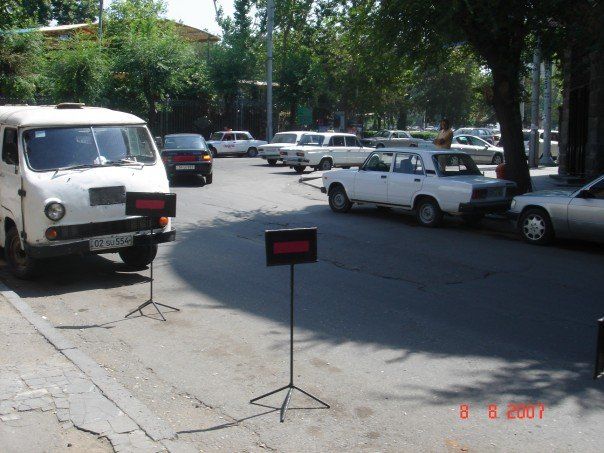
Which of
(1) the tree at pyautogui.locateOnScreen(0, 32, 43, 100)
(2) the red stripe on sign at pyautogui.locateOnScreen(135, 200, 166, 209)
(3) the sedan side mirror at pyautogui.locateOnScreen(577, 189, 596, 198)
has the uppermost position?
(1) the tree at pyautogui.locateOnScreen(0, 32, 43, 100)

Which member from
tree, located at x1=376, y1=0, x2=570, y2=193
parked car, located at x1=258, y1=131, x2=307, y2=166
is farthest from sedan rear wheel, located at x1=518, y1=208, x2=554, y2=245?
parked car, located at x1=258, y1=131, x2=307, y2=166

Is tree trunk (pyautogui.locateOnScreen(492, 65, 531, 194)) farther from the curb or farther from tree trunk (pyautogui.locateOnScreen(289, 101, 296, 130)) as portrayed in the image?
tree trunk (pyautogui.locateOnScreen(289, 101, 296, 130))

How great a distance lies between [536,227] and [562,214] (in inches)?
22.8

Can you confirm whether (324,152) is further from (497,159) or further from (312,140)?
(497,159)

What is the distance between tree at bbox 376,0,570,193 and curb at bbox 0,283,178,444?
9.88 metres

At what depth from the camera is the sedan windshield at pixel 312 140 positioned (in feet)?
94.6

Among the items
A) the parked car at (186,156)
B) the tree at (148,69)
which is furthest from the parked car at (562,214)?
the tree at (148,69)

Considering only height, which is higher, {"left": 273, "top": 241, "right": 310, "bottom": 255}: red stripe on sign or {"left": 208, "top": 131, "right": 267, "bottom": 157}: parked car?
{"left": 208, "top": 131, "right": 267, "bottom": 157}: parked car

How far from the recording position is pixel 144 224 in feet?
31.0

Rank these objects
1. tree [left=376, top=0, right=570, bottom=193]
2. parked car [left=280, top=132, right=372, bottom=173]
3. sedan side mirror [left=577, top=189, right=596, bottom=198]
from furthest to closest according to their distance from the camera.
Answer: parked car [left=280, top=132, right=372, bottom=173], tree [left=376, top=0, right=570, bottom=193], sedan side mirror [left=577, top=189, right=596, bottom=198]

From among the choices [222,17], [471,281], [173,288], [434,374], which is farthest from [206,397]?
[222,17]

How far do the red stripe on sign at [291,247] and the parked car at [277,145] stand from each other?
24.7 meters

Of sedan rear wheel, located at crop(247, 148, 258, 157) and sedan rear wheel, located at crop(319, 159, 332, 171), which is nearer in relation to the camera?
sedan rear wheel, located at crop(319, 159, 332, 171)

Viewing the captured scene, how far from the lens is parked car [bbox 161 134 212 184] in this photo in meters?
21.2
